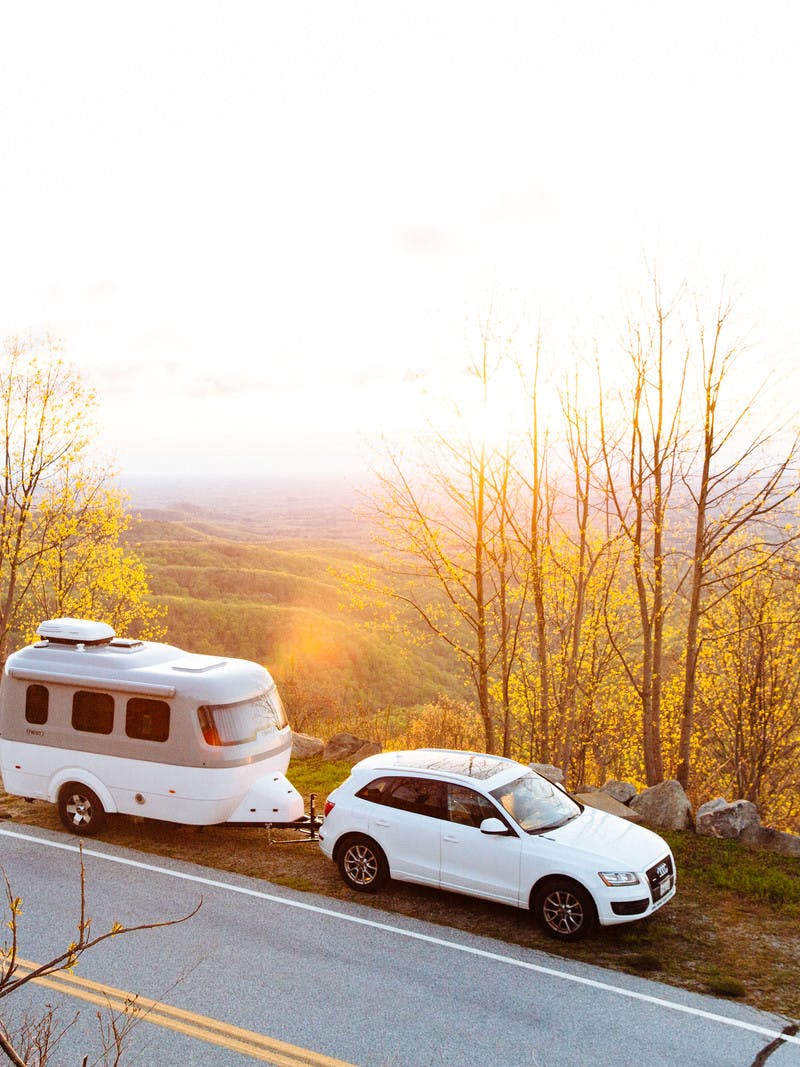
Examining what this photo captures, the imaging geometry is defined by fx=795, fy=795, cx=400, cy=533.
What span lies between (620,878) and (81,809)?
8.39 metres

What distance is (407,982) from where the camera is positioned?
27.6ft

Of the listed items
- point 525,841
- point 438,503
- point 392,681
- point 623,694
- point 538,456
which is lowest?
point 392,681

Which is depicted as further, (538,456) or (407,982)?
(538,456)

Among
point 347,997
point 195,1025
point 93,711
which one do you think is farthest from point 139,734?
point 347,997

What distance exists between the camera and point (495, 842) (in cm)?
976

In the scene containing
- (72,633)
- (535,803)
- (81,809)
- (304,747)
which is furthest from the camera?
(304,747)

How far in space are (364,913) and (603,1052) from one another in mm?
3664

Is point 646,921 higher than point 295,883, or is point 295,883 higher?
point 646,921

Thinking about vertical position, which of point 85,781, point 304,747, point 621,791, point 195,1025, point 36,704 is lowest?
point 304,747

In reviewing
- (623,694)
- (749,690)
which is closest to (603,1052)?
(749,690)

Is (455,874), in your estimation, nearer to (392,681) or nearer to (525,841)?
(525,841)

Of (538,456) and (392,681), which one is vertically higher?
(538,456)

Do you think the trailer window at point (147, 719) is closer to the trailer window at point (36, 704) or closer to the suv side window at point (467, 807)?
the trailer window at point (36, 704)

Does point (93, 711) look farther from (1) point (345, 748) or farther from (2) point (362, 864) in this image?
(1) point (345, 748)
